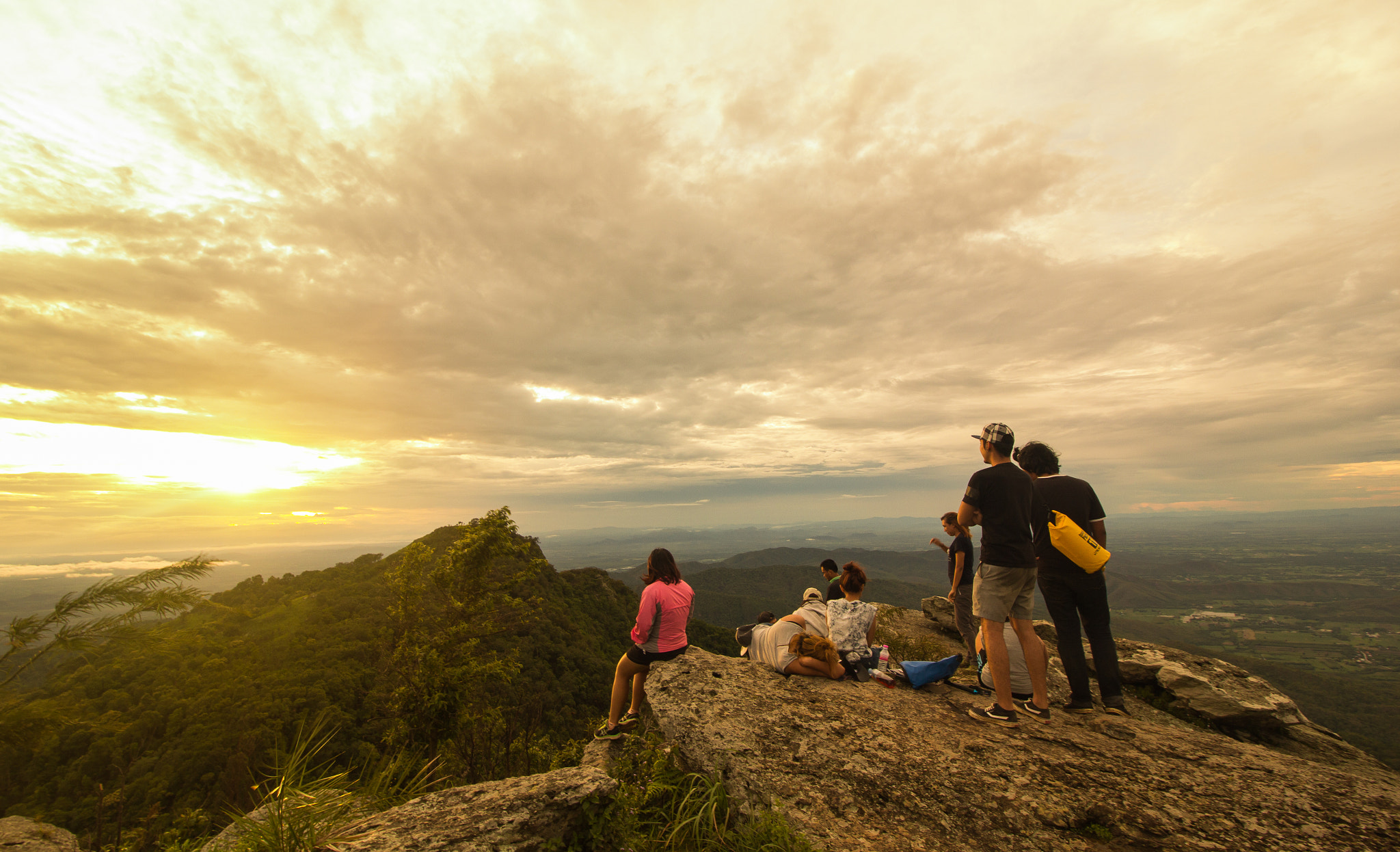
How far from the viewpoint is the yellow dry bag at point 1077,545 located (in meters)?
5.90

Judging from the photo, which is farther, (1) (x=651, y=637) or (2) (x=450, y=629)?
(2) (x=450, y=629)

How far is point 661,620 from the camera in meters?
6.77

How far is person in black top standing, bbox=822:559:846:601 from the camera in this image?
932cm

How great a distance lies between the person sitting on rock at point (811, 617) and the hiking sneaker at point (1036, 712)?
2.64 metres

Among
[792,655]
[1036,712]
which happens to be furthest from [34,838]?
[1036,712]

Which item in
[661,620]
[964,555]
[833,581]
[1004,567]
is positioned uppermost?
[1004,567]

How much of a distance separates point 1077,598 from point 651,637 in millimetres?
5727

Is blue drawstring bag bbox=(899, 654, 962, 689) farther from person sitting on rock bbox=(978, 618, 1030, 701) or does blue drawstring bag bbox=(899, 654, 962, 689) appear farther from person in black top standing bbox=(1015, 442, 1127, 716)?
person in black top standing bbox=(1015, 442, 1127, 716)

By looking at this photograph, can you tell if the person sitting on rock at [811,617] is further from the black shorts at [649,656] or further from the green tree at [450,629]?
the green tree at [450,629]

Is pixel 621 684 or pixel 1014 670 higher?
pixel 1014 670

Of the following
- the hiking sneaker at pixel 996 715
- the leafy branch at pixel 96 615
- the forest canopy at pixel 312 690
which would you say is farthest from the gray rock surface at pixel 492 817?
the leafy branch at pixel 96 615

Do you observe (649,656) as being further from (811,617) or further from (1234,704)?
(1234,704)

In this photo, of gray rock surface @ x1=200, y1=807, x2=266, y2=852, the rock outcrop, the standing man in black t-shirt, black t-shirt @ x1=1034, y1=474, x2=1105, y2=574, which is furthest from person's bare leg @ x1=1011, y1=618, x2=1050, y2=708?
gray rock surface @ x1=200, y1=807, x2=266, y2=852

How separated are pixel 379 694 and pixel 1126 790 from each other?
40.6 m
